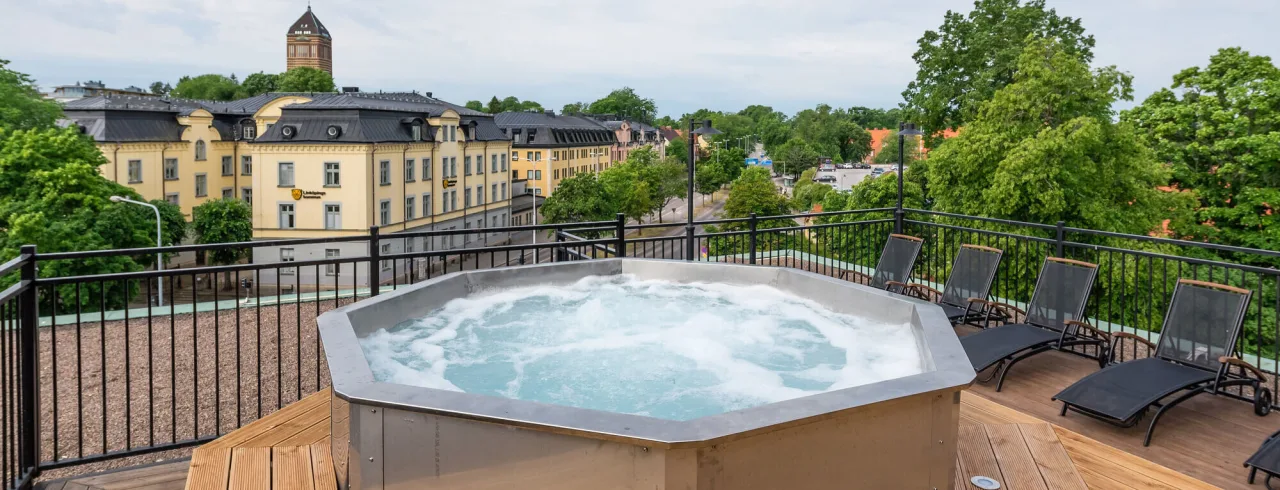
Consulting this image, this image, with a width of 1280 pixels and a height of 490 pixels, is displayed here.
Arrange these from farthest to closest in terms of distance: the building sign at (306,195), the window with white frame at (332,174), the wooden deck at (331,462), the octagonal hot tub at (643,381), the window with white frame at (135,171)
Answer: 1. the building sign at (306,195)
2. the window with white frame at (332,174)
3. the window with white frame at (135,171)
4. the wooden deck at (331,462)
5. the octagonal hot tub at (643,381)

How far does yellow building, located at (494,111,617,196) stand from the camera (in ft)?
200

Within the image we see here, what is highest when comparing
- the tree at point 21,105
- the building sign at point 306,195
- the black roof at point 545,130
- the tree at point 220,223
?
the black roof at point 545,130

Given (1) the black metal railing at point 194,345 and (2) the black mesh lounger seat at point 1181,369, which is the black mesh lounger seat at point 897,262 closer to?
(1) the black metal railing at point 194,345

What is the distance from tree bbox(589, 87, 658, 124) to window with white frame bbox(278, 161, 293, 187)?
77.5 m

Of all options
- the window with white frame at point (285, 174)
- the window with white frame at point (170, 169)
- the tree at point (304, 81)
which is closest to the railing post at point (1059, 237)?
the window with white frame at point (285, 174)

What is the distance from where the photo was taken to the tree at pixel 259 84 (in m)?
71.2

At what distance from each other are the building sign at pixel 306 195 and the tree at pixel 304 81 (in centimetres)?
3329

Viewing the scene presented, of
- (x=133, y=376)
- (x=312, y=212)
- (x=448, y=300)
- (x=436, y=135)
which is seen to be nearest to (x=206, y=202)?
(x=312, y=212)

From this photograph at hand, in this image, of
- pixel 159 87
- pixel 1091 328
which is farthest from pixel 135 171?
pixel 159 87

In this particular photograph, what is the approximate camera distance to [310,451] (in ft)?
10.1

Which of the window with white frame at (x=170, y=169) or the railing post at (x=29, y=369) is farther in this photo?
the window with white frame at (x=170, y=169)

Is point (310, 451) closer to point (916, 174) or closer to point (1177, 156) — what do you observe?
point (1177, 156)

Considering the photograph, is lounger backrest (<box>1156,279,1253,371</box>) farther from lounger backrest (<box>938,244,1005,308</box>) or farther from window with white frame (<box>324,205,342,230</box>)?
window with white frame (<box>324,205,342,230</box>)

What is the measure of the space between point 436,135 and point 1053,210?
30.5m
